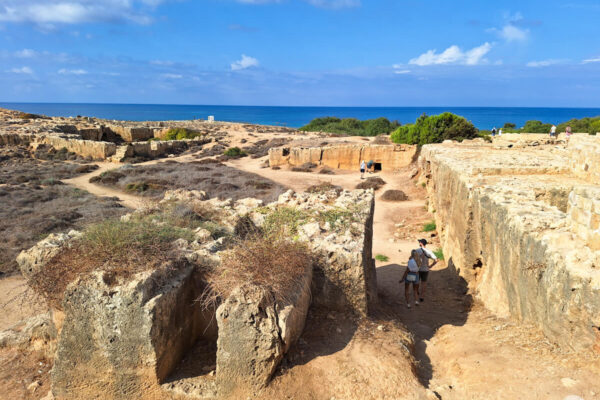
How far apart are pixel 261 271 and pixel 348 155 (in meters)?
21.2

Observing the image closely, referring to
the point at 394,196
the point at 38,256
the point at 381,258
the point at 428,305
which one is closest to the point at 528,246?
the point at 428,305

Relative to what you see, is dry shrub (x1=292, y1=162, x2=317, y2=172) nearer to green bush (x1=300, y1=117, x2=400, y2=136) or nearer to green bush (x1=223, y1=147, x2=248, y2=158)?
green bush (x1=223, y1=147, x2=248, y2=158)

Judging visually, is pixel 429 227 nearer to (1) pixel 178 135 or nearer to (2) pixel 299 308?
(2) pixel 299 308

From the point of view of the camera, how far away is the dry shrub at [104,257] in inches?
173

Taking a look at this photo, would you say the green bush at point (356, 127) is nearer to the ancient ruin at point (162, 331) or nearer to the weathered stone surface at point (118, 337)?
the ancient ruin at point (162, 331)

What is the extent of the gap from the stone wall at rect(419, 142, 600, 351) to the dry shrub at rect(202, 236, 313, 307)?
2884 mm

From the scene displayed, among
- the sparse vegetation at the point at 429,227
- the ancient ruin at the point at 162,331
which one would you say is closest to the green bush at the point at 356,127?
the sparse vegetation at the point at 429,227

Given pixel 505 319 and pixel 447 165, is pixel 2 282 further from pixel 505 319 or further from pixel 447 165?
pixel 447 165

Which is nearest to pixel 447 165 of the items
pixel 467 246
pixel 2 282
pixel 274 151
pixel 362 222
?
pixel 467 246

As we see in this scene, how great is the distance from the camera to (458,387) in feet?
14.4

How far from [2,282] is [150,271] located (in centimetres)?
724

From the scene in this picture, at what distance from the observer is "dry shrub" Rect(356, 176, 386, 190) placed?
1987 centimetres

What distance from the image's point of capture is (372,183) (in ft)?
66.4

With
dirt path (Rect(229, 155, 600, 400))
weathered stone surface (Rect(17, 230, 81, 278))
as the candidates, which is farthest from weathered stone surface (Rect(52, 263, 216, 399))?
dirt path (Rect(229, 155, 600, 400))
